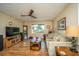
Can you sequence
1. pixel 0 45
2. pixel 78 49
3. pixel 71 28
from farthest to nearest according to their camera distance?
pixel 0 45 → pixel 78 49 → pixel 71 28

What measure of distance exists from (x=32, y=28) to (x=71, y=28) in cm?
864

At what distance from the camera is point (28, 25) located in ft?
35.0

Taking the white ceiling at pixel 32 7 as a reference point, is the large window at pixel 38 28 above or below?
below

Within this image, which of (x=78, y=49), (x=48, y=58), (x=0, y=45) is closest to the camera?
(x=48, y=58)

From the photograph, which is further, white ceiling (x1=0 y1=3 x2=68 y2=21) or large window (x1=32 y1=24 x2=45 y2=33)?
large window (x1=32 y1=24 x2=45 y2=33)

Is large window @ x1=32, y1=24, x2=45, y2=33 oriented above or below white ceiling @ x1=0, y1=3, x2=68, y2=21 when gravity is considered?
below

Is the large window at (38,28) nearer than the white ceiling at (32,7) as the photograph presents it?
No

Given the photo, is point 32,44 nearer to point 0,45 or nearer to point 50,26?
point 0,45

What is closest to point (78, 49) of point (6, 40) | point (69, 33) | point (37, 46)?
point (69, 33)

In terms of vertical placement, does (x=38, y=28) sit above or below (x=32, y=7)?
below

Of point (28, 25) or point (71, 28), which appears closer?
point (71, 28)

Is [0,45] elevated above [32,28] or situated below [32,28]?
below

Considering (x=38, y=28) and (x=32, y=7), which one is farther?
(x=38, y=28)

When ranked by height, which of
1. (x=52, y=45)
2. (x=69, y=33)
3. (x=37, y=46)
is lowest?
(x=37, y=46)
